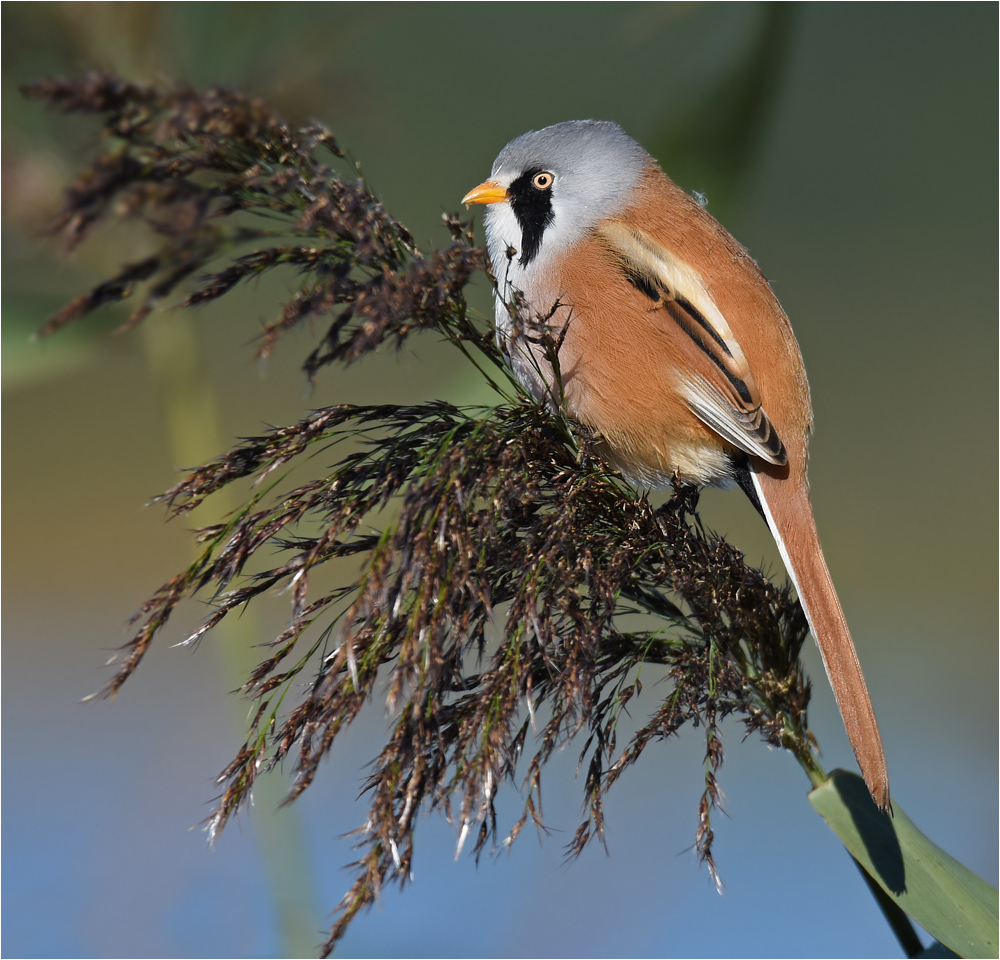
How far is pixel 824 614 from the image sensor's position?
186 centimetres

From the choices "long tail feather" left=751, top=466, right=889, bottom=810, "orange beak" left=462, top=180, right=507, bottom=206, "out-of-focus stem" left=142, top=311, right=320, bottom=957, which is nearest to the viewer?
"long tail feather" left=751, top=466, right=889, bottom=810

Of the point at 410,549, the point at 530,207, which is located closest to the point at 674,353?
the point at 530,207

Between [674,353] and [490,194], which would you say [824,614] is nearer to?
[674,353]

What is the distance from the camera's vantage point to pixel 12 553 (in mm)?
6273

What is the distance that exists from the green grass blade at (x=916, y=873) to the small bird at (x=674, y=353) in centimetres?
63

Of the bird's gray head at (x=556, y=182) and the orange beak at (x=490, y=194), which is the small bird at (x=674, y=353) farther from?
the orange beak at (x=490, y=194)

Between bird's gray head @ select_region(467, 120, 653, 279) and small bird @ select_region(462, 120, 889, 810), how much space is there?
0.01 meters

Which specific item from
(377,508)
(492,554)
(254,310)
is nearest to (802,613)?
(492,554)

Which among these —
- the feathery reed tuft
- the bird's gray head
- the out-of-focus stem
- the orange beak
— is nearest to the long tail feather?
the feathery reed tuft

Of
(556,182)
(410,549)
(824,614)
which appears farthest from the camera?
(556,182)

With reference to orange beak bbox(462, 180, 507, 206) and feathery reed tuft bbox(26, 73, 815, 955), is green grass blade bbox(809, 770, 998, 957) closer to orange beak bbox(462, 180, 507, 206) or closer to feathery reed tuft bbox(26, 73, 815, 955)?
feathery reed tuft bbox(26, 73, 815, 955)

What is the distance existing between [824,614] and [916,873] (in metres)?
0.56

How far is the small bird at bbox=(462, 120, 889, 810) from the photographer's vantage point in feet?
7.04

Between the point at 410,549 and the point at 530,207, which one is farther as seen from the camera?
the point at 530,207
